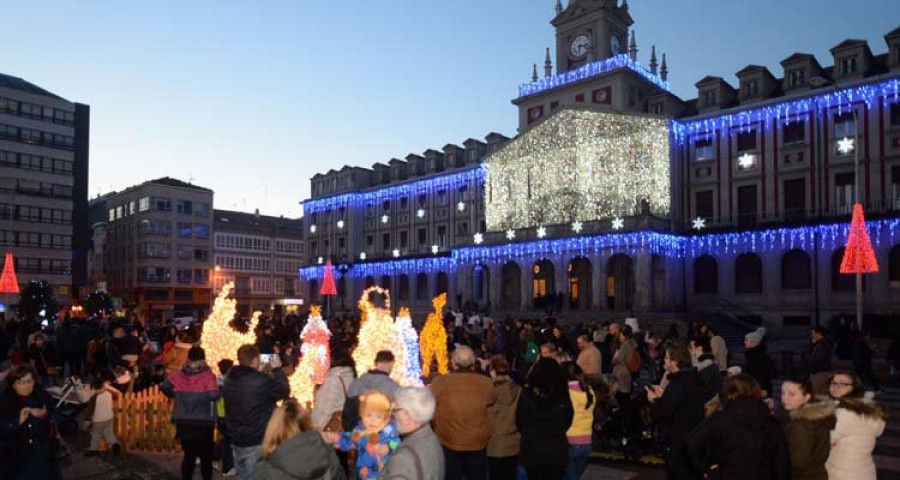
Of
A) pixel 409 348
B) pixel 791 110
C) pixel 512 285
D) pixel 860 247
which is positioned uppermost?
pixel 791 110

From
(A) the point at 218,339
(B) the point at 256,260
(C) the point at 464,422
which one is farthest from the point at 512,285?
(C) the point at 464,422

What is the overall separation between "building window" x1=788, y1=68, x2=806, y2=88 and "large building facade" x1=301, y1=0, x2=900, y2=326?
0.07m

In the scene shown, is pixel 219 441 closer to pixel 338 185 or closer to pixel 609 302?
pixel 609 302

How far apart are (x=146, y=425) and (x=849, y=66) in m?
39.2

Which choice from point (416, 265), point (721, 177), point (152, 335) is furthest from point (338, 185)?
point (152, 335)

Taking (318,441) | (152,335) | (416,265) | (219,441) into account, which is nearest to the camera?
(318,441)

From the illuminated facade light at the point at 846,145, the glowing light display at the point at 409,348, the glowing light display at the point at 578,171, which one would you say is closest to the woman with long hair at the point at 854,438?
the glowing light display at the point at 409,348

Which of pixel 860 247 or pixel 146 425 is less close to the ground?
pixel 860 247

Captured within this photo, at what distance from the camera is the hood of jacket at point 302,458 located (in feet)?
15.5

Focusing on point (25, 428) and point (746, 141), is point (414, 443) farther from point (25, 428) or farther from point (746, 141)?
point (746, 141)

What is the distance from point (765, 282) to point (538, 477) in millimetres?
37069

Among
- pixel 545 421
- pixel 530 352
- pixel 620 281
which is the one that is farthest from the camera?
pixel 620 281

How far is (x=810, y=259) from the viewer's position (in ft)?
126

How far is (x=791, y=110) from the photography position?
39438 mm
